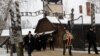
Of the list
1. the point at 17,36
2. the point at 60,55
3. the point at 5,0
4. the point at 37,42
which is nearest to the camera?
the point at 17,36

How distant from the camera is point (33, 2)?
72.8 meters

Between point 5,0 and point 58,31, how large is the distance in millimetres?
11883

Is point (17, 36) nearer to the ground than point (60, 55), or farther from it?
farther from it

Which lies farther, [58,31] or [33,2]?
[33,2]

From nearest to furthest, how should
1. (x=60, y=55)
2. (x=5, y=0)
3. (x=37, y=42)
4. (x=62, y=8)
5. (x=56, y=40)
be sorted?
(x=60, y=55) → (x=37, y=42) → (x=56, y=40) → (x=5, y=0) → (x=62, y=8)

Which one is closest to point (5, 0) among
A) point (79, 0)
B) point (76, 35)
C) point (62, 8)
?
point (76, 35)

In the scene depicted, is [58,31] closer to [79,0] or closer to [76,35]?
[76,35]

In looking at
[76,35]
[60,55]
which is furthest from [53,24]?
[60,55]

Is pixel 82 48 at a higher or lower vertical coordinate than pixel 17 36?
lower

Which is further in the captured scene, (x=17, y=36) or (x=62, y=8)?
(x=62, y=8)

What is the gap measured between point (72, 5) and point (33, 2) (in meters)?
7.61

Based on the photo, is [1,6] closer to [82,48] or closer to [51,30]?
[51,30]

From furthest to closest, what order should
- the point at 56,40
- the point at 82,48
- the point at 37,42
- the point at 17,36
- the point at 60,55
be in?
1. the point at 56,40
2. the point at 37,42
3. the point at 82,48
4. the point at 60,55
5. the point at 17,36

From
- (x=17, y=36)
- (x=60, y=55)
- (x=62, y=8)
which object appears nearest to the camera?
(x=17, y=36)
